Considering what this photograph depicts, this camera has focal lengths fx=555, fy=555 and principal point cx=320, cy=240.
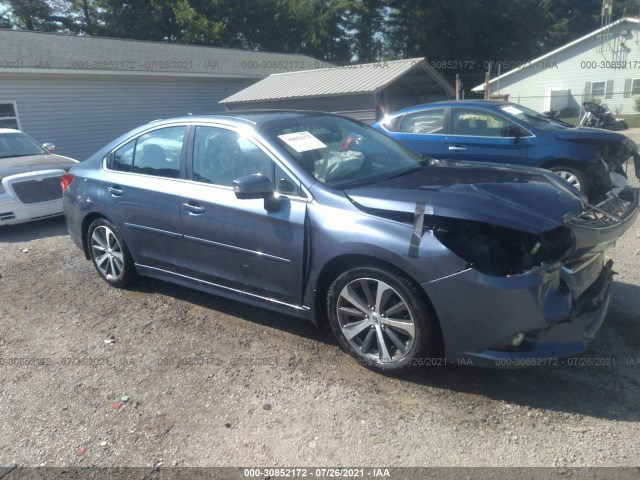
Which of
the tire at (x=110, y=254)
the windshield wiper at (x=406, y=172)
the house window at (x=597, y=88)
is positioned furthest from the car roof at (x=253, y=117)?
the house window at (x=597, y=88)

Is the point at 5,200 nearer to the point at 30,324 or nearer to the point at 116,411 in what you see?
the point at 30,324

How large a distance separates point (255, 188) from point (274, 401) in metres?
1.37

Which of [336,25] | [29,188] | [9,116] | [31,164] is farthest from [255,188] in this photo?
[336,25]

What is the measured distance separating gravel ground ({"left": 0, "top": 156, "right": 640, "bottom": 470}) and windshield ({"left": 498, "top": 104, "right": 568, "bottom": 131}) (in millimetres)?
4041

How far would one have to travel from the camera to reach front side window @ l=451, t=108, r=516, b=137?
8250mm

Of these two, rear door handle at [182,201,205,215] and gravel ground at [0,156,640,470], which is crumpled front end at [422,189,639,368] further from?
rear door handle at [182,201,205,215]

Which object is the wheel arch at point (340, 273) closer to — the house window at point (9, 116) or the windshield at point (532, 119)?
the windshield at point (532, 119)

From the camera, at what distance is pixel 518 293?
299 cm

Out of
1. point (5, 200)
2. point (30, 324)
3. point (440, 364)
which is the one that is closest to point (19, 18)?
point (5, 200)

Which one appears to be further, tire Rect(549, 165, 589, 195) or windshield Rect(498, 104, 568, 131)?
windshield Rect(498, 104, 568, 131)

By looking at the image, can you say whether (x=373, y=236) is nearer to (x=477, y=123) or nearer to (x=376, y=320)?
(x=376, y=320)

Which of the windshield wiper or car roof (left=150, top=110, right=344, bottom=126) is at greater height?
car roof (left=150, top=110, right=344, bottom=126)

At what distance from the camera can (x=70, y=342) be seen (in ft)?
14.4

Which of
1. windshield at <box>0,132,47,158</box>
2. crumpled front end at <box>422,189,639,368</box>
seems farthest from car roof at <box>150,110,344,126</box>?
windshield at <box>0,132,47,158</box>
